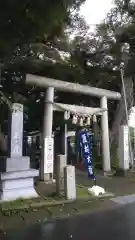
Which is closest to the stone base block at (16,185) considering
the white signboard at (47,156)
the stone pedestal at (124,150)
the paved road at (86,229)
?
the paved road at (86,229)

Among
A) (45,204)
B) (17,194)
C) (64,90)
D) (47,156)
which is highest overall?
(64,90)

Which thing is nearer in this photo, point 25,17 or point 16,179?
point 25,17

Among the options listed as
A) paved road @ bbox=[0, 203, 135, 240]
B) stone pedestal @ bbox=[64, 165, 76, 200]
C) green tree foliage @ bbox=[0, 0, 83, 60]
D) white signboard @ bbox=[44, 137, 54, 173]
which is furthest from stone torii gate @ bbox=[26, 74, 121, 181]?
green tree foliage @ bbox=[0, 0, 83, 60]

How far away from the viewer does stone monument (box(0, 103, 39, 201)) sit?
8609mm

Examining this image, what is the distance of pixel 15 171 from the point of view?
873 centimetres

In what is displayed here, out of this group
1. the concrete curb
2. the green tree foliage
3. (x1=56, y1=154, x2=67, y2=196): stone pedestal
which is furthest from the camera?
(x1=56, y1=154, x2=67, y2=196): stone pedestal

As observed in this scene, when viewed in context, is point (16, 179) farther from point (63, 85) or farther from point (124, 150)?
point (124, 150)

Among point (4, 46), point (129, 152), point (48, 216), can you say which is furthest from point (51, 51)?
point (48, 216)

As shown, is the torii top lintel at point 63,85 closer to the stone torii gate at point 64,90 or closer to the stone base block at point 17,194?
the stone torii gate at point 64,90

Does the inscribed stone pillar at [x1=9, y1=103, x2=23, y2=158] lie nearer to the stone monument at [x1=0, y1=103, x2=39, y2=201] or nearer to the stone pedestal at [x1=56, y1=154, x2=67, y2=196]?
the stone monument at [x1=0, y1=103, x2=39, y2=201]

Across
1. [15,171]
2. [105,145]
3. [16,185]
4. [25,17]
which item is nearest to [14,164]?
[15,171]

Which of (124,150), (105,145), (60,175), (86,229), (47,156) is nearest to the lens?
(86,229)

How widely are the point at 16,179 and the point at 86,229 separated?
3.19 meters

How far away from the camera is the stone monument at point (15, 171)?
8.61 meters
